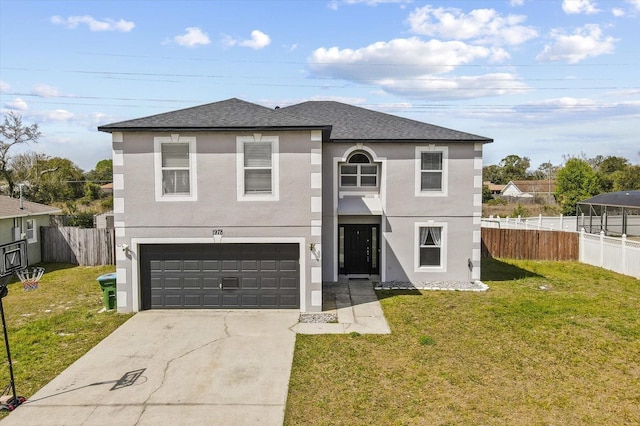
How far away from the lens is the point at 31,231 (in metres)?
19.8

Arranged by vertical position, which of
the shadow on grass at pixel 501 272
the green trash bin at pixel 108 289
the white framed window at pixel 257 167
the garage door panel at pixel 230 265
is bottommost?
the shadow on grass at pixel 501 272

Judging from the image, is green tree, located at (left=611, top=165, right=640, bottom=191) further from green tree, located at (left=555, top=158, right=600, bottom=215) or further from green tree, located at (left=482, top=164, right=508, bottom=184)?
green tree, located at (left=482, top=164, right=508, bottom=184)

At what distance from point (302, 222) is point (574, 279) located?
11377 mm

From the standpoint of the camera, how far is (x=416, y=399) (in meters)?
7.13

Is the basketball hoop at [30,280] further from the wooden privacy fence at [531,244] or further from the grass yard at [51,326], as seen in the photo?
the wooden privacy fence at [531,244]

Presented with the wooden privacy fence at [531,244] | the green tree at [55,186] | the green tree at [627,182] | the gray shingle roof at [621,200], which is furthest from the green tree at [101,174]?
the green tree at [627,182]

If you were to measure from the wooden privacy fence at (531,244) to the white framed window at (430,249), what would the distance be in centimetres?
726

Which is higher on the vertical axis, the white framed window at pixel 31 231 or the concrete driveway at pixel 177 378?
the white framed window at pixel 31 231

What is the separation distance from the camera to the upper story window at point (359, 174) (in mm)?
15523

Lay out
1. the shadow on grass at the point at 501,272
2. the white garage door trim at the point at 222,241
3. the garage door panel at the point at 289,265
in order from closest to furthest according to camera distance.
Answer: the white garage door trim at the point at 222,241
the garage door panel at the point at 289,265
the shadow on grass at the point at 501,272

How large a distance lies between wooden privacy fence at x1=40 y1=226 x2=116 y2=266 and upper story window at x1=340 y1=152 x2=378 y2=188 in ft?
36.8

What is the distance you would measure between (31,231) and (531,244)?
929 inches

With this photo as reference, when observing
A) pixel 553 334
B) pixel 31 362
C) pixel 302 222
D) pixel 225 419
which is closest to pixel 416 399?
pixel 225 419

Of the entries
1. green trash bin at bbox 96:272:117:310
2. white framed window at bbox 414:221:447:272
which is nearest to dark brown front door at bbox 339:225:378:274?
white framed window at bbox 414:221:447:272
